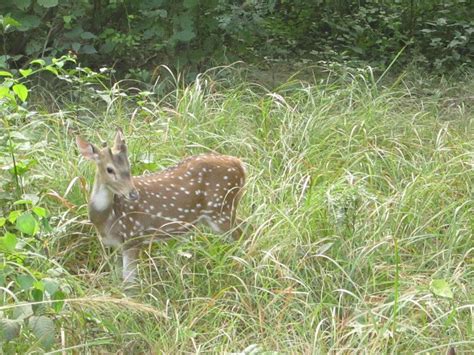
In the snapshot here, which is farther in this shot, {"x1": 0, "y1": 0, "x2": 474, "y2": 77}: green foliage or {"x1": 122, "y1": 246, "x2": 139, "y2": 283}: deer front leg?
{"x1": 0, "y1": 0, "x2": 474, "y2": 77}: green foliage

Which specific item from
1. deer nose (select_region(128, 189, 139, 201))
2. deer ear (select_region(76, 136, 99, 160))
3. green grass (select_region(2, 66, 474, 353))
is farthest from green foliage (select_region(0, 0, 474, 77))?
deer nose (select_region(128, 189, 139, 201))

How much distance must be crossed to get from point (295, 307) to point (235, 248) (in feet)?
1.79

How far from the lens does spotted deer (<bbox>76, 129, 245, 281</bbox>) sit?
214 inches

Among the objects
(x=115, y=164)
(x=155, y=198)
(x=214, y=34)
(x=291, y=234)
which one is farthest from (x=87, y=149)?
(x=214, y=34)

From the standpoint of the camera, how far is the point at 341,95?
758 centimetres

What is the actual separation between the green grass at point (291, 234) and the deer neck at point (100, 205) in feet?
0.59

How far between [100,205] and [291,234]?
1.00 m

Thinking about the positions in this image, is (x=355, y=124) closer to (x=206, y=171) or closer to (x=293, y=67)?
(x=206, y=171)

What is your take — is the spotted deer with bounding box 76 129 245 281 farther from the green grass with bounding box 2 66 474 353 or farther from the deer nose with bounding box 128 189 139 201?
the green grass with bounding box 2 66 474 353

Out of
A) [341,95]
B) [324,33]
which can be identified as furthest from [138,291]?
[324,33]

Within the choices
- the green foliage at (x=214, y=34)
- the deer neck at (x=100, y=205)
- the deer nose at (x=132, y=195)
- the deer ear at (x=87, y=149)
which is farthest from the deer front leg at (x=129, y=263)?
the green foliage at (x=214, y=34)

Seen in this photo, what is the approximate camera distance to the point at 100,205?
5535 millimetres

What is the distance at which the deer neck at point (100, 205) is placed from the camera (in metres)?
5.53

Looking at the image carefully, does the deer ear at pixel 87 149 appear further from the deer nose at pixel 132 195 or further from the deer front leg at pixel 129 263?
the deer front leg at pixel 129 263
